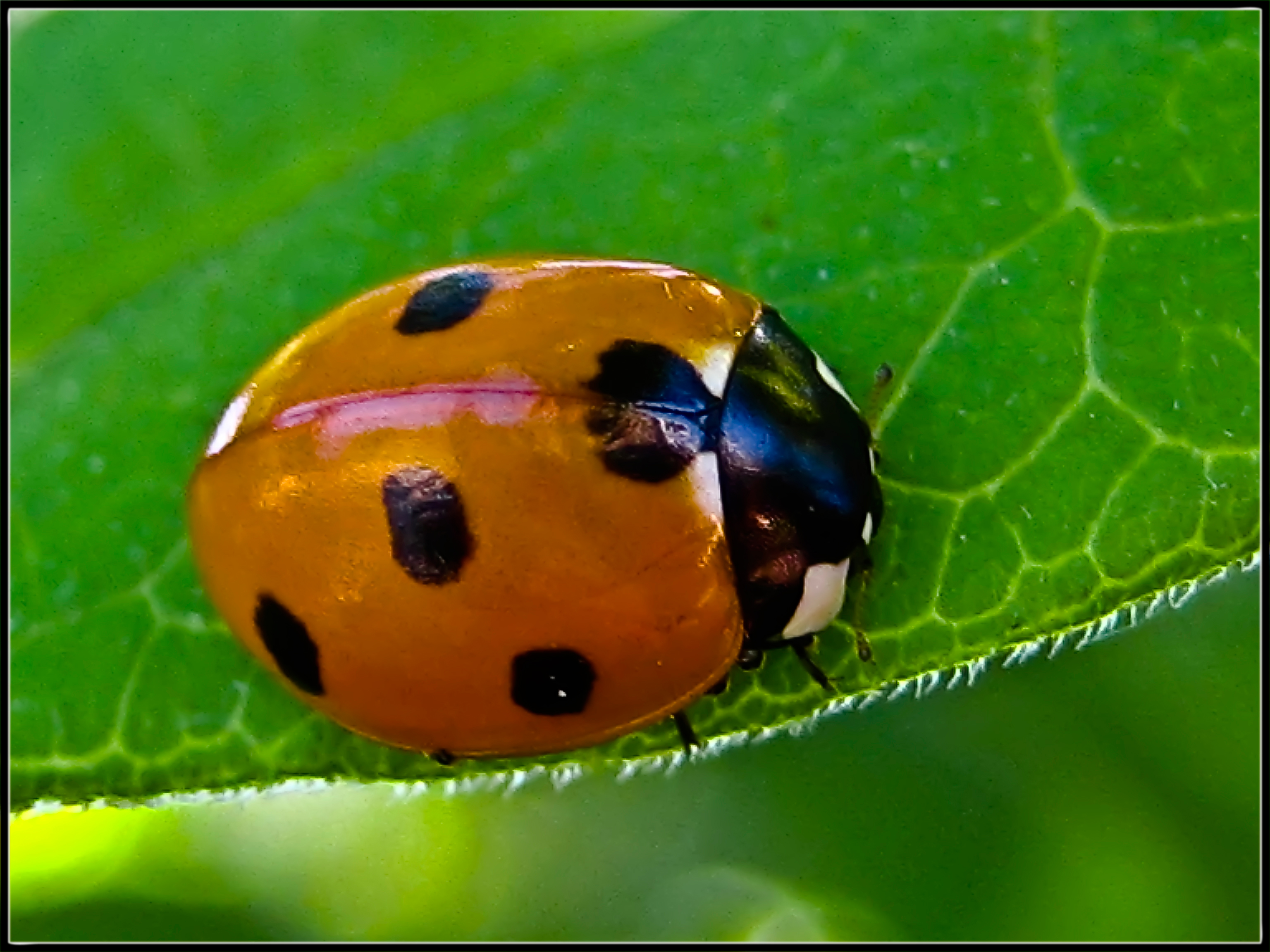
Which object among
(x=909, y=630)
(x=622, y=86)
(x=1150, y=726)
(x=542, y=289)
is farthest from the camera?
(x=1150, y=726)

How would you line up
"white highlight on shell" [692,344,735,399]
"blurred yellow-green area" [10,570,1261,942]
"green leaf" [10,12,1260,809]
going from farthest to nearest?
"blurred yellow-green area" [10,570,1261,942] < "white highlight on shell" [692,344,735,399] < "green leaf" [10,12,1260,809]

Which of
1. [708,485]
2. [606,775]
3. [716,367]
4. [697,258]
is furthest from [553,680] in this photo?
[606,775]

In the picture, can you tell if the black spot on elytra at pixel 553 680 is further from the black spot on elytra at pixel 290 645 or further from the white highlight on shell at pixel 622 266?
the white highlight on shell at pixel 622 266

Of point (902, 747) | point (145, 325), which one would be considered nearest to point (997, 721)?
point (902, 747)

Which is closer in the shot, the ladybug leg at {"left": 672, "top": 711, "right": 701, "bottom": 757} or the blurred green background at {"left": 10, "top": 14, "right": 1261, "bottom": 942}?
the ladybug leg at {"left": 672, "top": 711, "right": 701, "bottom": 757}

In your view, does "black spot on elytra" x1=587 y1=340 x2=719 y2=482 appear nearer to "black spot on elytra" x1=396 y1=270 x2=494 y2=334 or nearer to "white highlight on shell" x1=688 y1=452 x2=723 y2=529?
"white highlight on shell" x1=688 y1=452 x2=723 y2=529

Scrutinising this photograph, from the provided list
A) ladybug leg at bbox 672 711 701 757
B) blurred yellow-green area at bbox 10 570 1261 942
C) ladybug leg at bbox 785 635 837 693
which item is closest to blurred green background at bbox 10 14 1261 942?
blurred yellow-green area at bbox 10 570 1261 942

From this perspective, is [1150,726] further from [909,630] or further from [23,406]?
[23,406]
